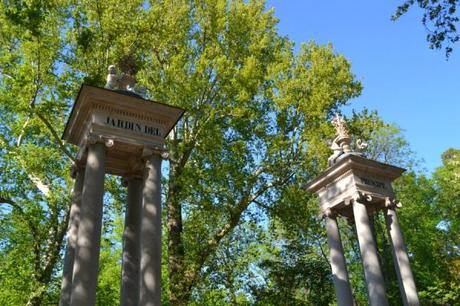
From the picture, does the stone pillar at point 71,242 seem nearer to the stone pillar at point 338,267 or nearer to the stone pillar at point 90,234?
the stone pillar at point 90,234

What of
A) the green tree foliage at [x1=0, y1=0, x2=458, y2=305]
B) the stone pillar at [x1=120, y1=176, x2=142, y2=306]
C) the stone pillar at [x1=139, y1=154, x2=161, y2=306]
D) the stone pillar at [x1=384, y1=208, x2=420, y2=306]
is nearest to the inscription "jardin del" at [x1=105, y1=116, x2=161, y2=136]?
the stone pillar at [x1=139, y1=154, x2=161, y2=306]

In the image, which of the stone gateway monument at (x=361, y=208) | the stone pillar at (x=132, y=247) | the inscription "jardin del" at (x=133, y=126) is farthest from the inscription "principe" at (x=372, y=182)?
the stone pillar at (x=132, y=247)

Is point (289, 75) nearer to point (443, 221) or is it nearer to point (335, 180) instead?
point (335, 180)

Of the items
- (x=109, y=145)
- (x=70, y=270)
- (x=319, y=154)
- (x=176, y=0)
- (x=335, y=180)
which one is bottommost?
(x=70, y=270)

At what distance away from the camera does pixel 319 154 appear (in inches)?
851

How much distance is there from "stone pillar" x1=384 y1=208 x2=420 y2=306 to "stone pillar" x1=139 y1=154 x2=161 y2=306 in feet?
28.8

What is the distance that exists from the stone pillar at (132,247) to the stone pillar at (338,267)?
7101 millimetres

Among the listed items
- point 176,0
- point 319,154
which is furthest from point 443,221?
point 176,0

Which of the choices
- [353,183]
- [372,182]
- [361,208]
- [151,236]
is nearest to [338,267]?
[361,208]

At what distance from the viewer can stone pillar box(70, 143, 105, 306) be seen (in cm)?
975

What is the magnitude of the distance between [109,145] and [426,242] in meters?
26.3

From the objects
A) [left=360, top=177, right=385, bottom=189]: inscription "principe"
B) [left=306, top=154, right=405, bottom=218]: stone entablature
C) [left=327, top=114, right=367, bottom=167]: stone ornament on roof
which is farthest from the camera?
[left=327, top=114, right=367, bottom=167]: stone ornament on roof

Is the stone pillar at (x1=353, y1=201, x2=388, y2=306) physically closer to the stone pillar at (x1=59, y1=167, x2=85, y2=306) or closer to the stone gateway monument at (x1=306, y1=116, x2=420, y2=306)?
the stone gateway monument at (x1=306, y1=116, x2=420, y2=306)

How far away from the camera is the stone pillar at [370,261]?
14195 mm
